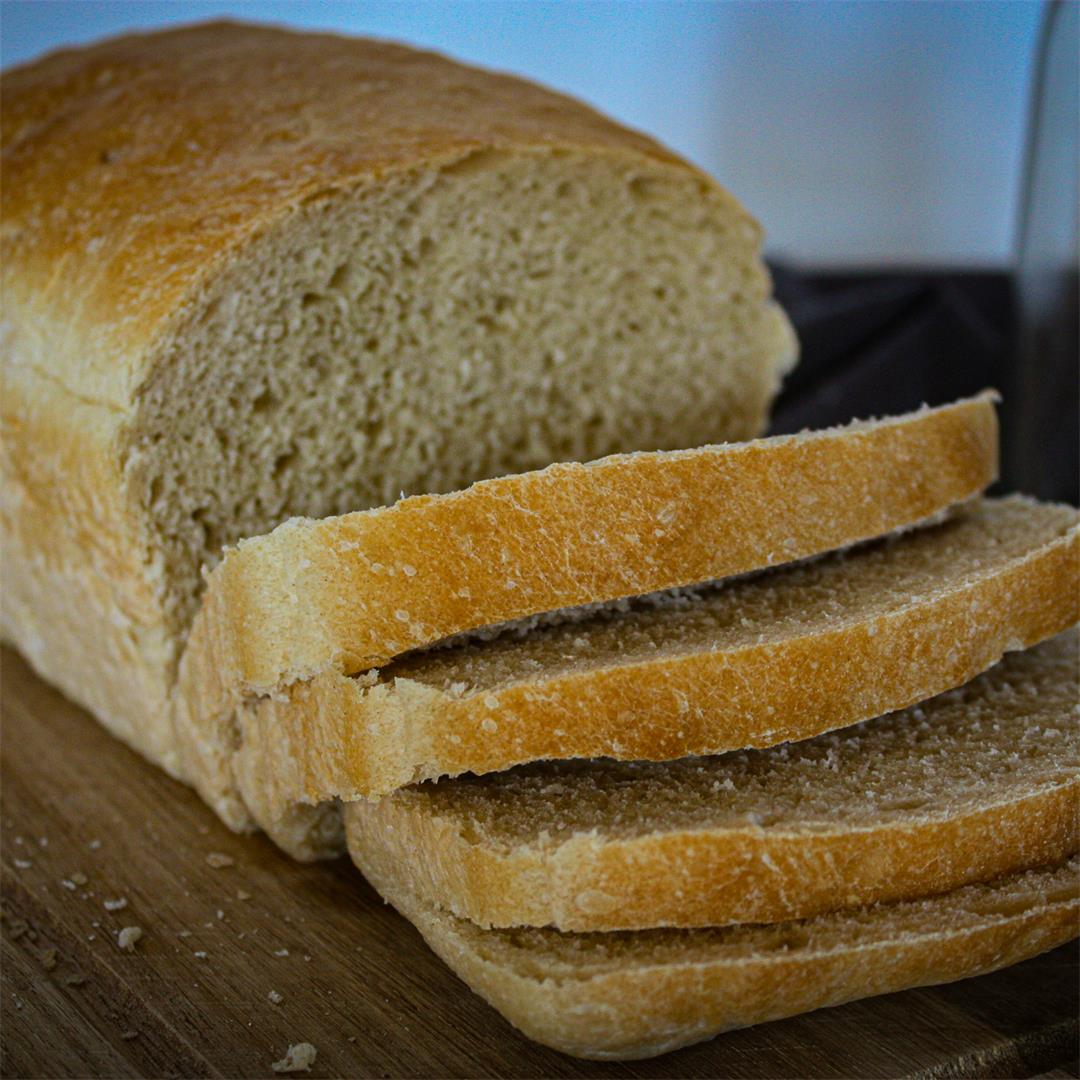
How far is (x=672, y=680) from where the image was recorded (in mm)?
1991

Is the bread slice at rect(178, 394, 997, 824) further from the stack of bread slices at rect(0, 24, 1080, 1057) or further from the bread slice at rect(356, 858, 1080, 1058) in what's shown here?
the bread slice at rect(356, 858, 1080, 1058)

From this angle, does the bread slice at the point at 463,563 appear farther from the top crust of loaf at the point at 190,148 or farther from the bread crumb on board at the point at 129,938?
the top crust of loaf at the point at 190,148

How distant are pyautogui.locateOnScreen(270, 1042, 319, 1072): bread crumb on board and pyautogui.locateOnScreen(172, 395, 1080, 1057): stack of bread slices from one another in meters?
0.24

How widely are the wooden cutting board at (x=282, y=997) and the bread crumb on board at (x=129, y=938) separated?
0.04ft

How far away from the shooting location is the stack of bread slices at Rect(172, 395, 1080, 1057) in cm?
189

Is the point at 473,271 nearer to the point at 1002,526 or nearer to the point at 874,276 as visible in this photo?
the point at 1002,526

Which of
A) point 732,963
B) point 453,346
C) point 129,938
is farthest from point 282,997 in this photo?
point 453,346

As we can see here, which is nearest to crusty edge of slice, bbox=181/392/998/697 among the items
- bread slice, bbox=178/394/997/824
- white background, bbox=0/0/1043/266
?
bread slice, bbox=178/394/997/824

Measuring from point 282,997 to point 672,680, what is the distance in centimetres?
77

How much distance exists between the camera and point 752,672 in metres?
2.02

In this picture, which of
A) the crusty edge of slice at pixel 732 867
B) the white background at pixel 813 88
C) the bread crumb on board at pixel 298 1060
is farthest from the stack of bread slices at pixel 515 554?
the white background at pixel 813 88

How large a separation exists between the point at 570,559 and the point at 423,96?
1.43 metres

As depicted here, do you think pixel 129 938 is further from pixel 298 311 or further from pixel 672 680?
pixel 298 311

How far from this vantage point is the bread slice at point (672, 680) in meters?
1.99
